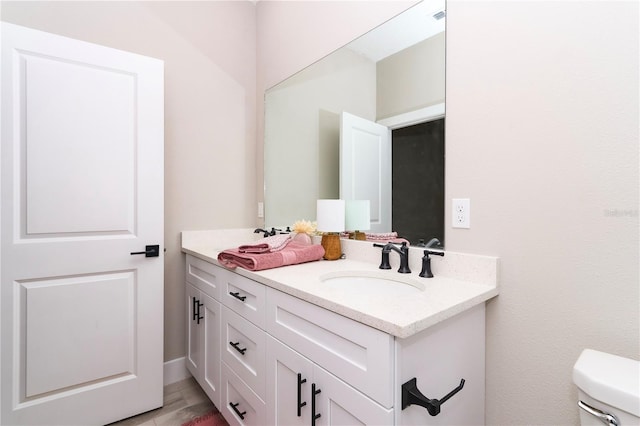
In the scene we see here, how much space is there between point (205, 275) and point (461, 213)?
1.37m

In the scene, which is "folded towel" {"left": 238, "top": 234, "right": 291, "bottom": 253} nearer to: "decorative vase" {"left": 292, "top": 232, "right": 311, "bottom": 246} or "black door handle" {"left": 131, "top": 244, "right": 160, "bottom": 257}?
"decorative vase" {"left": 292, "top": 232, "right": 311, "bottom": 246}

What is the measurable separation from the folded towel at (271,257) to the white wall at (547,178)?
2.12 feet

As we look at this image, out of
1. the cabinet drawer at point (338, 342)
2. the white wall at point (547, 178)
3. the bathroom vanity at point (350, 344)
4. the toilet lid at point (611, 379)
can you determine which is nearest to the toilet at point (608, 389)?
the toilet lid at point (611, 379)

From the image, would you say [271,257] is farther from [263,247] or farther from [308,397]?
[308,397]

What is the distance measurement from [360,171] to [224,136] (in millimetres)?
1149

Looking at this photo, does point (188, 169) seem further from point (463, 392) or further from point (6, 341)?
point (463, 392)

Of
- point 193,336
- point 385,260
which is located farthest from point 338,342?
point 193,336

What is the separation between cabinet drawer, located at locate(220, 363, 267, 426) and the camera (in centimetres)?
125

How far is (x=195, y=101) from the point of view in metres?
2.12

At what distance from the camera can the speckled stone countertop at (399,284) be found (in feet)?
2.61

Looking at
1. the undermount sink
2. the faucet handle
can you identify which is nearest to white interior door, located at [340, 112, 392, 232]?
the faucet handle

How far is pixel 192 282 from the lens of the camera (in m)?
1.94

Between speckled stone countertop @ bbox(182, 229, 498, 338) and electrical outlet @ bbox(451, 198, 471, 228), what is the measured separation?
12cm

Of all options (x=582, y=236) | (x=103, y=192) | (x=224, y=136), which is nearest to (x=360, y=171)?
(x=582, y=236)
